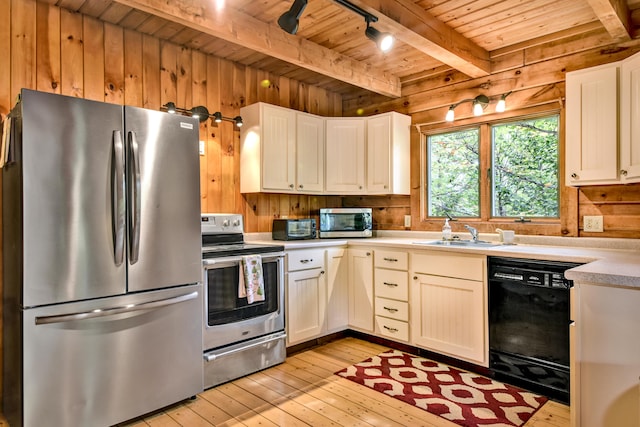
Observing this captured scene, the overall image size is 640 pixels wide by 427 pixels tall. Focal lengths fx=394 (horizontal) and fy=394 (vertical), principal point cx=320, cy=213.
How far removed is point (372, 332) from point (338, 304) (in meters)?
0.38

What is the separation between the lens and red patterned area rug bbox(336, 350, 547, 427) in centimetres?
226

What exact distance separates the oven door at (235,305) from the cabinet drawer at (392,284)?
2.83 ft

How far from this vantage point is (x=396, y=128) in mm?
3795

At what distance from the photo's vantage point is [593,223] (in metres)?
2.82

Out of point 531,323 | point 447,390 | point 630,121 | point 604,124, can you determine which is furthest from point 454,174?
point 447,390

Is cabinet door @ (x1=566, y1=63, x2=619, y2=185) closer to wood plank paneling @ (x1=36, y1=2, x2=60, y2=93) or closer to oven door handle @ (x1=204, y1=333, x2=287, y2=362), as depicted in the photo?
oven door handle @ (x1=204, y1=333, x2=287, y2=362)

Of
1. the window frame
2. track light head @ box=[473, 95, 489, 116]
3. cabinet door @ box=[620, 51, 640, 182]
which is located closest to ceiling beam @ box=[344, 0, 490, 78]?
track light head @ box=[473, 95, 489, 116]

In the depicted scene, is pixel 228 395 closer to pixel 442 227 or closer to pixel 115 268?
pixel 115 268

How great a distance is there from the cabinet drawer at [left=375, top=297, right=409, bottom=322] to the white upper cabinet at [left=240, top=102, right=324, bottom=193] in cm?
125

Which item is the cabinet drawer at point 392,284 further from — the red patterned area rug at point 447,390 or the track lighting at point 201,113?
the track lighting at point 201,113

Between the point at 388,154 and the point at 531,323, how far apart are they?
1917mm


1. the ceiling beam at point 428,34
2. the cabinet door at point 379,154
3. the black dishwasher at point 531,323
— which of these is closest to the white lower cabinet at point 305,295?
the cabinet door at point 379,154


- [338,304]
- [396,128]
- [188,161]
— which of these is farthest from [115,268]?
[396,128]

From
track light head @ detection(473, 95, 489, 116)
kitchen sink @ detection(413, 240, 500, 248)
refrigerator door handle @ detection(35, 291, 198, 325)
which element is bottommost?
refrigerator door handle @ detection(35, 291, 198, 325)
